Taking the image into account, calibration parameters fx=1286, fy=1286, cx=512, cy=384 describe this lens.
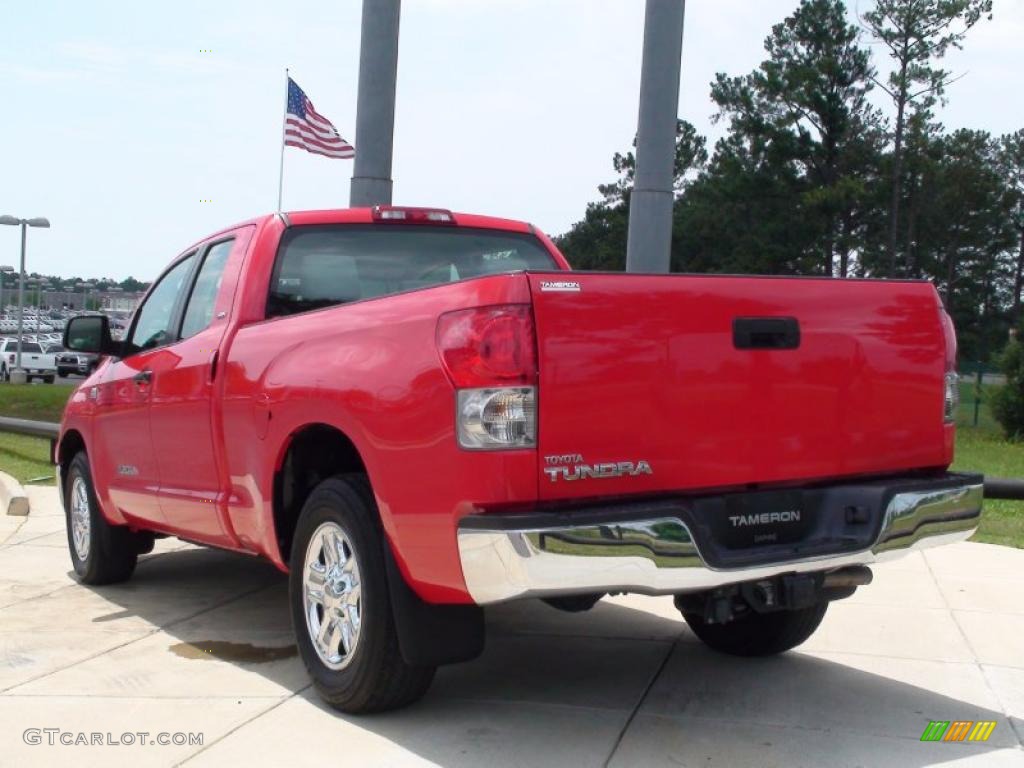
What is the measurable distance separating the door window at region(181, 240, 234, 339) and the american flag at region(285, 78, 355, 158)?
10871 mm

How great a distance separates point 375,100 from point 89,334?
150 inches

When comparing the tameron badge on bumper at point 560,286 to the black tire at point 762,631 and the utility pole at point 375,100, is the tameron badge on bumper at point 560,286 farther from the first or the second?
the utility pole at point 375,100

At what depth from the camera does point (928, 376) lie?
4.71 meters

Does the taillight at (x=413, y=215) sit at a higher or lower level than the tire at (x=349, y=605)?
higher

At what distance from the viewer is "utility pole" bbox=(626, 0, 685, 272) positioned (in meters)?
8.61

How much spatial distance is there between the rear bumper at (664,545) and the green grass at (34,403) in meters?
20.1

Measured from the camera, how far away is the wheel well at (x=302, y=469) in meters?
5.05

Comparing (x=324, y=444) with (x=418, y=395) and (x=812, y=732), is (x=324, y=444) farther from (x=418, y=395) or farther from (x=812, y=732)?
(x=812, y=732)

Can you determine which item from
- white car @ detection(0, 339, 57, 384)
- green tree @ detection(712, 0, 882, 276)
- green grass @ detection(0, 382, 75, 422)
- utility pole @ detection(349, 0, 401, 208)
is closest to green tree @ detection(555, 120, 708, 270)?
green tree @ detection(712, 0, 882, 276)

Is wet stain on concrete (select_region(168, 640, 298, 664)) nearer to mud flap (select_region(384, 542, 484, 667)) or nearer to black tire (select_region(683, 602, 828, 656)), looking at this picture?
mud flap (select_region(384, 542, 484, 667))

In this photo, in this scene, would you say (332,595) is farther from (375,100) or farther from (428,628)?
(375,100)

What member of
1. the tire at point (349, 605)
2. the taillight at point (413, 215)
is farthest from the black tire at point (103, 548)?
the tire at point (349, 605)

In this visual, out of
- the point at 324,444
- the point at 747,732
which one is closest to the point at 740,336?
the point at 747,732

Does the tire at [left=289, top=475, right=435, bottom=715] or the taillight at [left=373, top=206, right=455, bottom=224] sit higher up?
the taillight at [left=373, top=206, right=455, bottom=224]
